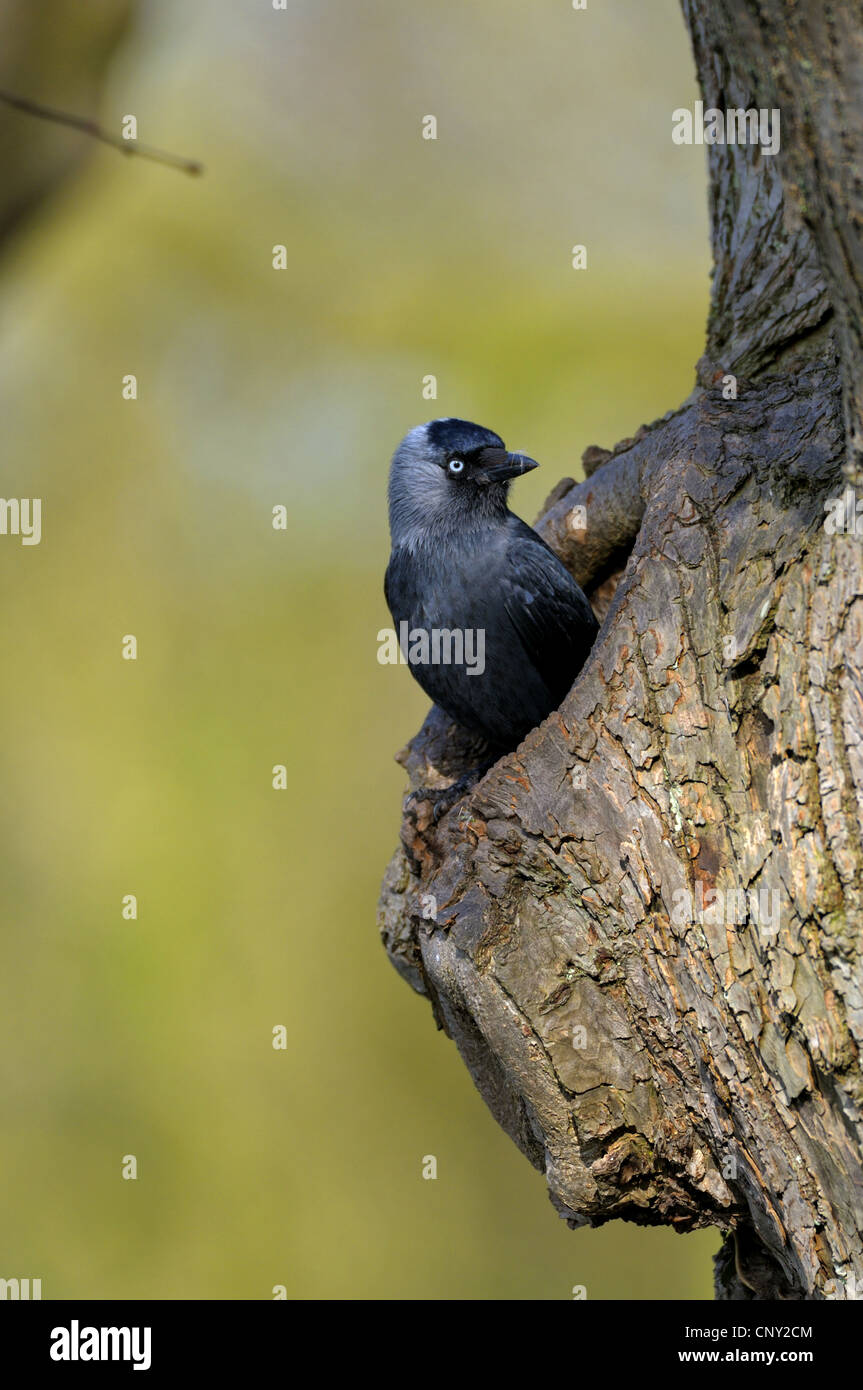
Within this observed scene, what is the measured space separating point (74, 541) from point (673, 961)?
7.63 metres

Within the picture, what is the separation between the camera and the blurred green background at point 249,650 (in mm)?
8820

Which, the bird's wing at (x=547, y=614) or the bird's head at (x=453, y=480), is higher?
the bird's head at (x=453, y=480)

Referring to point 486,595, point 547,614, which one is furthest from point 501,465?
point 547,614

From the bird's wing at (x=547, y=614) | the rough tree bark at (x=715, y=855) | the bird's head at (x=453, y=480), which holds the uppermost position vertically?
the bird's head at (x=453, y=480)

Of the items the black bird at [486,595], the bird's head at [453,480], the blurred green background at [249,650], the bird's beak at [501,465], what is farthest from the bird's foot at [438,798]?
the blurred green background at [249,650]

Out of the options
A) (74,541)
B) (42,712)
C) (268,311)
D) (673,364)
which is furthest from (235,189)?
Answer: (42,712)

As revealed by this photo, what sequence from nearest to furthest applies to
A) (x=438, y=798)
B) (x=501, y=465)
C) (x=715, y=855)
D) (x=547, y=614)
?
(x=715, y=855) → (x=438, y=798) → (x=547, y=614) → (x=501, y=465)

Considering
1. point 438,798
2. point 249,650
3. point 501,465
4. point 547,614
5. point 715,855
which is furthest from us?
point 249,650

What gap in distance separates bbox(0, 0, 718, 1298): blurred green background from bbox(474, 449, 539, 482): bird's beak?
14.1ft

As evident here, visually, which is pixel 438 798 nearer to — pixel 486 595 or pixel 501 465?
pixel 486 595

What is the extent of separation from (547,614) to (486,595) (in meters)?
0.27

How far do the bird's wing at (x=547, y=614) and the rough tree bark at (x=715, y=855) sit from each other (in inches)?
27.7

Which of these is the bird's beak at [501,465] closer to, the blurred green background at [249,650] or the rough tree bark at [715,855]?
the rough tree bark at [715,855]

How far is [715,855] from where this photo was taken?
10.9ft
